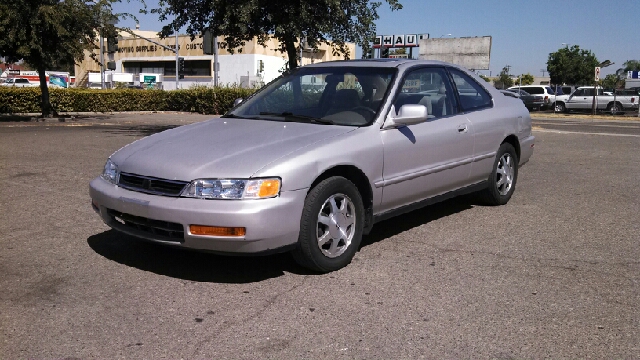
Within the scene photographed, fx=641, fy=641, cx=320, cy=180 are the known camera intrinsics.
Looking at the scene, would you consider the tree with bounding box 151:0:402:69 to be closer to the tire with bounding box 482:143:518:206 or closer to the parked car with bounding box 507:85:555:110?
the tire with bounding box 482:143:518:206

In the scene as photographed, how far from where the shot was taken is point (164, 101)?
32125mm

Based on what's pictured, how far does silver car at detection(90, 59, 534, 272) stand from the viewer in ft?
13.2

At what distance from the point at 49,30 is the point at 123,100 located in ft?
33.1

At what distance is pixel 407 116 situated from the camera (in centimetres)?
491

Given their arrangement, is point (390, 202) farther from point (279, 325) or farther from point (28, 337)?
point (28, 337)

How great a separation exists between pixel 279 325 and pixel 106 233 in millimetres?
2559

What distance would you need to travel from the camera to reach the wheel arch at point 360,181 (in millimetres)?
4543

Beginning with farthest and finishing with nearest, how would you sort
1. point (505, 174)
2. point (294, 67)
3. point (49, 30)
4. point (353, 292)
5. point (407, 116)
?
point (49, 30)
point (505, 174)
point (294, 67)
point (407, 116)
point (353, 292)

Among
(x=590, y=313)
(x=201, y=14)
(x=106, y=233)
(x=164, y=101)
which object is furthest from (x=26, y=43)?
(x=590, y=313)

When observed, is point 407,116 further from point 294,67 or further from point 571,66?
point 571,66

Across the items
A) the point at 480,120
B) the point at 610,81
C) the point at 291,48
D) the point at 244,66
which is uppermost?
the point at 244,66

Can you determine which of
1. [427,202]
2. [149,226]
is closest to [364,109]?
[427,202]

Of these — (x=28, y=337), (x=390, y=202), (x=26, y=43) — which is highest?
(x=26, y=43)

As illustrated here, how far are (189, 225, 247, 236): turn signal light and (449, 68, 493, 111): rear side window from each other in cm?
294
